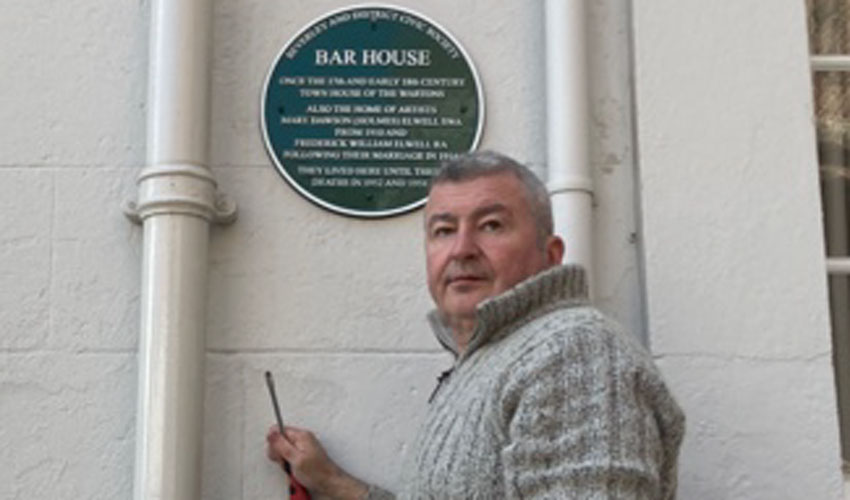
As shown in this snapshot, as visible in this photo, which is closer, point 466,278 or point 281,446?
point 466,278

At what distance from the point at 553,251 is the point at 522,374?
591mm

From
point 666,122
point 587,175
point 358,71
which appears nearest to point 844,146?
point 666,122

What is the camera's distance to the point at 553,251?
9.77 ft

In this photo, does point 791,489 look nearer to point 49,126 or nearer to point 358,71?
point 358,71

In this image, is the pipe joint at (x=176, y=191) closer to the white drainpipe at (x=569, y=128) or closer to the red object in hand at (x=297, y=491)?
the red object in hand at (x=297, y=491)

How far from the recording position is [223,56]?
12.4 feet

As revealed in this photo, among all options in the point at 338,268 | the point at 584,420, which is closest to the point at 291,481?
the point at 338,268

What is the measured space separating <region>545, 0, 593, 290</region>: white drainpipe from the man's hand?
91cm

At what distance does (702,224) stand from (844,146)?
682 mm

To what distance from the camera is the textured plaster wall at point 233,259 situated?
354 cm

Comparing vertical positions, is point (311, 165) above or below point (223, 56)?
below

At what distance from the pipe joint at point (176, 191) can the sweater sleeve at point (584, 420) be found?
136 centimetres

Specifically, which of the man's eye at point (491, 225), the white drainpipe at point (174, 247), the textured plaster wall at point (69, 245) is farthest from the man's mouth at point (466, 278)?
the textured plaster wall at point (69, 245)

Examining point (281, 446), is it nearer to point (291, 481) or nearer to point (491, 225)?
point (291, 481)
